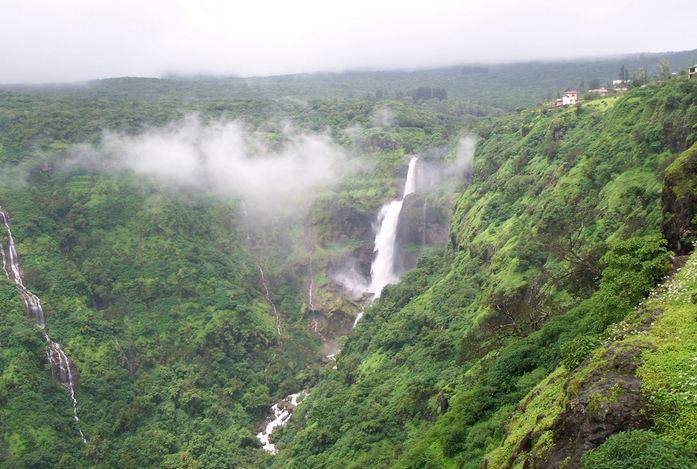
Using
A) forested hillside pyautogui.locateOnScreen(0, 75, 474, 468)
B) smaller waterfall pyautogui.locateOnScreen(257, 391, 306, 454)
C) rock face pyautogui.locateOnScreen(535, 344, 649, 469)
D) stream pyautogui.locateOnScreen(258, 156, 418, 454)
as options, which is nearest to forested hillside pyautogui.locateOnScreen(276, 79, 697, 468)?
rock face pyautogui.locateOnScreen(535, 344, 649, 469)

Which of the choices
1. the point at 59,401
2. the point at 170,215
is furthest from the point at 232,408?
the point at 170,215

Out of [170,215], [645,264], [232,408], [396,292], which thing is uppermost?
[645,264]

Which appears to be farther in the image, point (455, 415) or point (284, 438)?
point (284, 438)

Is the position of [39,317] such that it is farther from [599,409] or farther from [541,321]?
[599,409]


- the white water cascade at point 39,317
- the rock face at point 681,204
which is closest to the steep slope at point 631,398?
the rock face at point 681,204

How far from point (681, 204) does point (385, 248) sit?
6279 centimetres

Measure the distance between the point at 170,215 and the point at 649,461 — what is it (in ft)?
262

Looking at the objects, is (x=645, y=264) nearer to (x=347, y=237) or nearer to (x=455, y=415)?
(x=455, y=415)

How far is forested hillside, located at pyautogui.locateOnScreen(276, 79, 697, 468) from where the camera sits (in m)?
13.1

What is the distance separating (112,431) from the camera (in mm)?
58906

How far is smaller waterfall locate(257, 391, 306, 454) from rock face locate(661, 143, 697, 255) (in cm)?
4481

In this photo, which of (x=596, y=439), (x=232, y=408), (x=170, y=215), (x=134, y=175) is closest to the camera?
(x=596, y=439)

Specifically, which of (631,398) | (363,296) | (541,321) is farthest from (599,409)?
(363,296)

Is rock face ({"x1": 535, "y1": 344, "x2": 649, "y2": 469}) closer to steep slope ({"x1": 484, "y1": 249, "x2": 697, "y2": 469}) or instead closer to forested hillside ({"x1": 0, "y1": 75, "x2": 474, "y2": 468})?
steep slope ({"x1": 484, "y1": 249, "x2": 697, "y2": 469})
